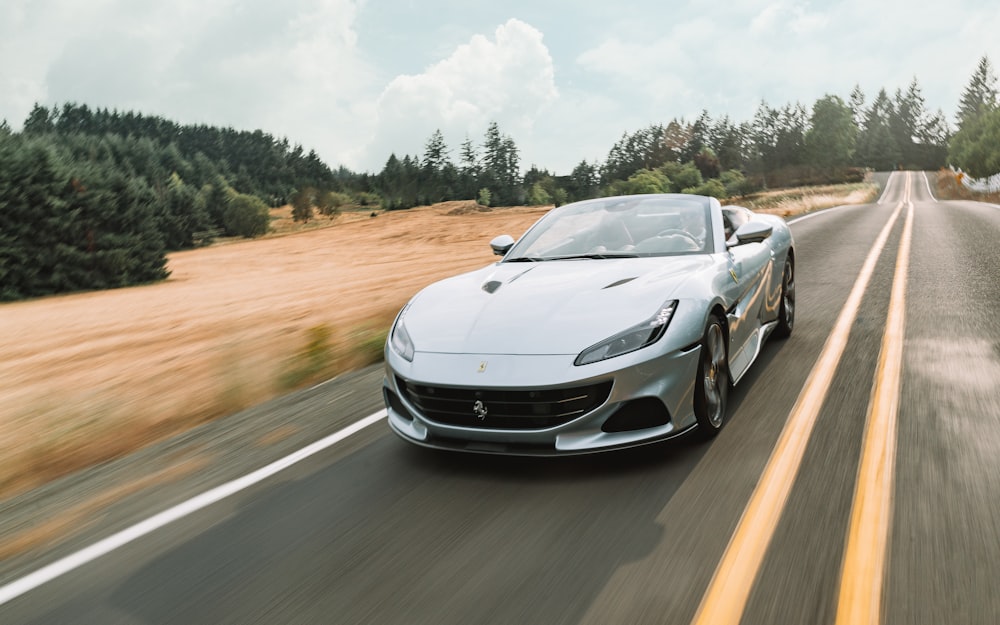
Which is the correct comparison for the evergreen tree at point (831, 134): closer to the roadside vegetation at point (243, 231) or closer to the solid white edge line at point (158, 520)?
the roadside vegetation at point (243, 231)

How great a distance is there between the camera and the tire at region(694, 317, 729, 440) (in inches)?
157

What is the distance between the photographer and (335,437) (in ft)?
15.3

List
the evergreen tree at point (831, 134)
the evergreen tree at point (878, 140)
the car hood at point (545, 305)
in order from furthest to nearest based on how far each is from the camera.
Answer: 1. the evergreen tree at point (878, 140)
2. the evergreen tree at point (831, 134)
3. the car hood at point (545, 305)

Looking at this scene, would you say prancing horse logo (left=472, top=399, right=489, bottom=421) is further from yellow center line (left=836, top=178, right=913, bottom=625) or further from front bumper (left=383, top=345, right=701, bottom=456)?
yellow center line (left=836, top=178, right=913, bottom=625)

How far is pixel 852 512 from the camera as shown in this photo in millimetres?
3180

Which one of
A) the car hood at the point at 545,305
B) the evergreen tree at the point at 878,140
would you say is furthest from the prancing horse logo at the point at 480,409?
the evergreen tree at the point at 878,140

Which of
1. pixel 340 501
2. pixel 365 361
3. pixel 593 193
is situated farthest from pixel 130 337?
pixel 593 193

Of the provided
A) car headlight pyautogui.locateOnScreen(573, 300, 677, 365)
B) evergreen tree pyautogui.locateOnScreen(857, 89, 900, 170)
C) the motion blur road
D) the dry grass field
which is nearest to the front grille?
car headlight pyautogui.locateOnScreen(573, 300, 677, 365)

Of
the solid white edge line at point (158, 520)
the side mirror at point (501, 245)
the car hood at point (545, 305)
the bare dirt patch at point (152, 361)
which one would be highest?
the side mirror at point (501, 245)

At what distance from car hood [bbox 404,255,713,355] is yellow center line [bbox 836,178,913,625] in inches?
50.0

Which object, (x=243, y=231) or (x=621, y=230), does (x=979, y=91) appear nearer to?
(x=243, y=231)

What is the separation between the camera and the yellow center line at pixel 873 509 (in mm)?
2480

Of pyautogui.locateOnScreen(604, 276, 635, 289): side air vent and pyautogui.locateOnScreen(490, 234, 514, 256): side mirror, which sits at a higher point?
pyautogui.locateOnScreen(490, 234, 514, 256): side mirror

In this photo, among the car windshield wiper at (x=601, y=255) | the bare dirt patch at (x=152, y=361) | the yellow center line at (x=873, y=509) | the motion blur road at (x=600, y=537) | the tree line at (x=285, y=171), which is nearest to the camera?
the yellow center line at (x=873, y=509)
